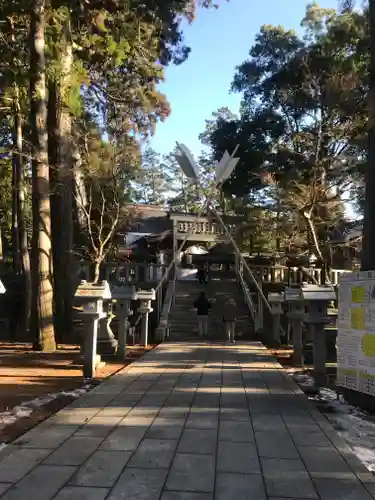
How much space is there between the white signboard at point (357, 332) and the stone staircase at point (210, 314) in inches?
373

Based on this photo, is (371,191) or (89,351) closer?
(371,191)

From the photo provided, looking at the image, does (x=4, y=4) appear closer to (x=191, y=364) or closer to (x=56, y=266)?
(x=56, y=266)

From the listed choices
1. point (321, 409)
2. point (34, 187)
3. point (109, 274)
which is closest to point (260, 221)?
point (109, 274)

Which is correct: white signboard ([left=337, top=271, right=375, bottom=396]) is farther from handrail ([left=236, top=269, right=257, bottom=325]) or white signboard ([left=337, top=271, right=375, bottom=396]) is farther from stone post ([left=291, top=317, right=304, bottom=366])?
handrail ([left=236, top=269, right=257, bottom=325])

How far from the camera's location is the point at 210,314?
17.7m

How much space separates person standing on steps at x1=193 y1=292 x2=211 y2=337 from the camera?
15336 millimetres

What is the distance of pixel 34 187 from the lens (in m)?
13.1

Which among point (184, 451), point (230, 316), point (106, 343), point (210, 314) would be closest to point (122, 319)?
point (106, 343)

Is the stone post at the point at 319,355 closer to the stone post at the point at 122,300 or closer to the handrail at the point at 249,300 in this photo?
the stone post at the point at 122,300

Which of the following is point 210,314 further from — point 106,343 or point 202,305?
point 106,343

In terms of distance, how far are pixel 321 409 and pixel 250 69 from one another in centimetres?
2087

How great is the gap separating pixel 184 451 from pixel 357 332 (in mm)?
2808

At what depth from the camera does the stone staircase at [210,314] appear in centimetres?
1617

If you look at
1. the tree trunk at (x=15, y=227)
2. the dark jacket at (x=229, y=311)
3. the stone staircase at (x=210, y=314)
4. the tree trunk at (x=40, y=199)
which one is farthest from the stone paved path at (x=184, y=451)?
the tree trunk at (x=15, y=227)
